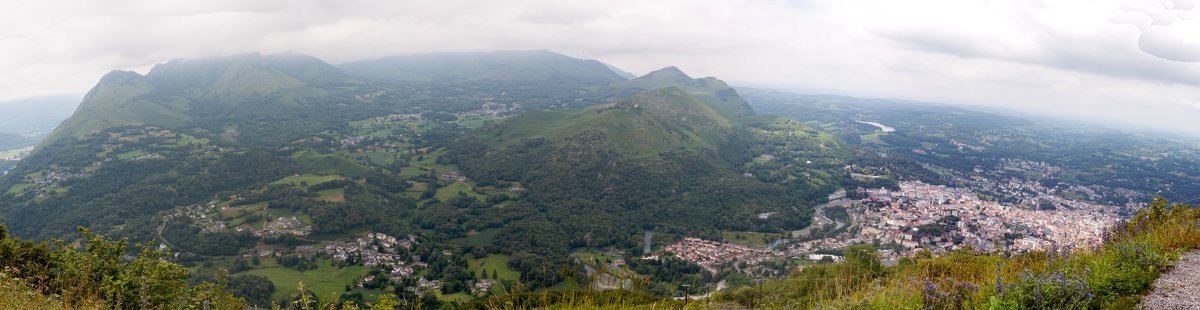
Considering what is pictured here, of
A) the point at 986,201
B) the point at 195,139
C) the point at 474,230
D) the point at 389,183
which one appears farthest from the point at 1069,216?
the point at 195,139

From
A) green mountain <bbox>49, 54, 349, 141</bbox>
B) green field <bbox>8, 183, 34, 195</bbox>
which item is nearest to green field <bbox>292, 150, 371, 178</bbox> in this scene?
green field <bbox>8, 183, 34, 195</bbox>

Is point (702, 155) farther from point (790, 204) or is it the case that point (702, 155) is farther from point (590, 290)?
point (590, 290)

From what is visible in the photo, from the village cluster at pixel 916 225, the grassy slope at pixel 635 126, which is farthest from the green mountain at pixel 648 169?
the village cluster at pixel 916 225

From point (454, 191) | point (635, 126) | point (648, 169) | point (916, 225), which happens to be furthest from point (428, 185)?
point (916, 225)

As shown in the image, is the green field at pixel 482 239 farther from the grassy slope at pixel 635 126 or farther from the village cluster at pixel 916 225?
the grassy slope at pixel 635 126

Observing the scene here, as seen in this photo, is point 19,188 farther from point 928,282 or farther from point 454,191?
point 928,282

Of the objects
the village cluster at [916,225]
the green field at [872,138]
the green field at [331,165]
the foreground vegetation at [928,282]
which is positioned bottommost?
the green field at [331,165]
